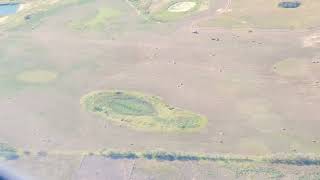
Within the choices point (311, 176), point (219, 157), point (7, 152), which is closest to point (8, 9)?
point (7, 152)

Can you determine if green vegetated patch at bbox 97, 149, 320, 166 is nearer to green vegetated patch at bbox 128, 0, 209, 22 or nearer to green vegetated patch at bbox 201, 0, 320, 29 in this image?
green vegetated patch at bbox 201, 0, 320, 29

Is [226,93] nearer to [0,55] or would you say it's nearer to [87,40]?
[87,40]

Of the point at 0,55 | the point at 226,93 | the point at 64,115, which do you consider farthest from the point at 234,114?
the point at 0,55

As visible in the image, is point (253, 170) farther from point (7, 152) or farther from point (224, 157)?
point (7, 152)

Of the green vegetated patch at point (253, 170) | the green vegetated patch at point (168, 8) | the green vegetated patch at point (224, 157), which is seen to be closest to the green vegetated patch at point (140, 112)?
the green vegetated patch at point (224, 157)

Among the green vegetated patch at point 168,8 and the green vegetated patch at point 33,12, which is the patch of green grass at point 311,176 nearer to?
the green vegetated patch at point 168,8

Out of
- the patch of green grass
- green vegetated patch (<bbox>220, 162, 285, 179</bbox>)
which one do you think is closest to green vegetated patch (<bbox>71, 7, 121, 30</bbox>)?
green vegetated patch (<bbox>220, 162, 285, 179</bbox>)
